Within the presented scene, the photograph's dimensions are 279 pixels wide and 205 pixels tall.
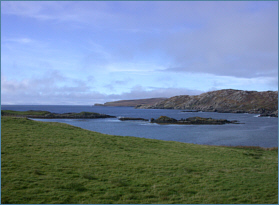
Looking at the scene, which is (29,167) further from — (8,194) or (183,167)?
(183,167)

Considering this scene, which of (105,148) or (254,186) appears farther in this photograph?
(105,148)

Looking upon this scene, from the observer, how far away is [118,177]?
48.8ft

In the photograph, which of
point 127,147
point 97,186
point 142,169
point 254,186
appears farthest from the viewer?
point 127,147

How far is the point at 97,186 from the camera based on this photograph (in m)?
13.3

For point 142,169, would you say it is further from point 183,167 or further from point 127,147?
point 127,147

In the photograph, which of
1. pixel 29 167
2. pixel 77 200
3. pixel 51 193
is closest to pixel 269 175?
pixel 77 200

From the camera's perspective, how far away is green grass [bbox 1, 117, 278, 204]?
1202cm

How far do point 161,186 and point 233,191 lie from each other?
4.28 metres

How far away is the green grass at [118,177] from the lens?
12.0m

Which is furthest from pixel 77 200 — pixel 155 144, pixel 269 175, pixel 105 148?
pixel 155 144

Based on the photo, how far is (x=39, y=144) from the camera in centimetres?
2188

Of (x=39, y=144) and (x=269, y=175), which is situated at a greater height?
(x=39, y=144)

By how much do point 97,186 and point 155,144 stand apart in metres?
17.0

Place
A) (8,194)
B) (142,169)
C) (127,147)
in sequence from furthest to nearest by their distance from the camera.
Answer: (127,147), (142,169), (8,194)
